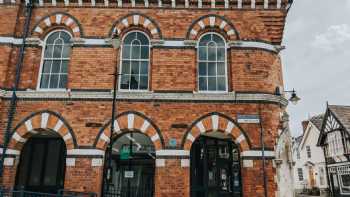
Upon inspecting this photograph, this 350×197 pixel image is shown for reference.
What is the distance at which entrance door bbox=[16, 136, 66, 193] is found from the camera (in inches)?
477

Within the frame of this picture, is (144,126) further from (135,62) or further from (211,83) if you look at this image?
(211,83)

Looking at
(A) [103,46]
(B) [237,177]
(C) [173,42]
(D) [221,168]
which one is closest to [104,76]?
(A) [103,46]

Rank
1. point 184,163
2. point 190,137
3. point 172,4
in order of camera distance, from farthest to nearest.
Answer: point 172,4, point 190,137, point 184,163

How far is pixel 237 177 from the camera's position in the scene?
40.0 ft

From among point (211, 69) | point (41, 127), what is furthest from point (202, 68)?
point (41, 127)

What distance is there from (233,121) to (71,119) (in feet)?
19.5

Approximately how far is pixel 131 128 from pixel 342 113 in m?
25.1

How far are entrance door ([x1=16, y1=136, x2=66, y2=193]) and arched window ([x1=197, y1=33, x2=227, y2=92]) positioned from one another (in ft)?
21.5

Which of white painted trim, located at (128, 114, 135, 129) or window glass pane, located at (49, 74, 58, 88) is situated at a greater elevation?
window glass pane, located at (49, 74, 58, 88)

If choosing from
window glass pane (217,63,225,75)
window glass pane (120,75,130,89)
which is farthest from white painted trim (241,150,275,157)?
window glass pane (120,75,130,89)

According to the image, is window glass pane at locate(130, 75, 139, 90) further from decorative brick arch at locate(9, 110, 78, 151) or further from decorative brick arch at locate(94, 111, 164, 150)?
decorative brick arch at locate(9, 110, 78, 151)

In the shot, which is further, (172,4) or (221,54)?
(172,4)

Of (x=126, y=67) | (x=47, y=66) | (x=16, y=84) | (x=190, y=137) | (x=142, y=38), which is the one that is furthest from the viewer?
(x=142, y=38)

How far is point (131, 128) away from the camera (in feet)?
35.5
